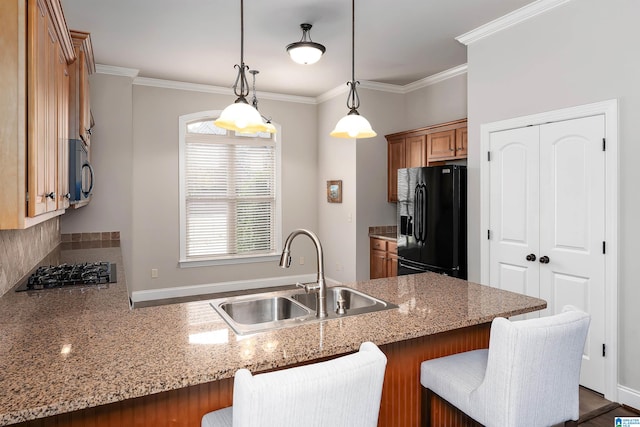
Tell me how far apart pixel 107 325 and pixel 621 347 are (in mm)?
3071

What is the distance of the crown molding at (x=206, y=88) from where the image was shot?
5297 mm

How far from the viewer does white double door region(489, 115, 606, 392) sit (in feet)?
9.27

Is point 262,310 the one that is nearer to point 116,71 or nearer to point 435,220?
point 435,220

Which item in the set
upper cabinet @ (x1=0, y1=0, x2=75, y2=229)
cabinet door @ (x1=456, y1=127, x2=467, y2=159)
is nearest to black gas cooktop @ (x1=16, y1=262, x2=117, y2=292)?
upper cabinet @ (x1=0, y1=0, x2=75, y2=229)

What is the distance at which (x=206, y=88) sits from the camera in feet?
18.4

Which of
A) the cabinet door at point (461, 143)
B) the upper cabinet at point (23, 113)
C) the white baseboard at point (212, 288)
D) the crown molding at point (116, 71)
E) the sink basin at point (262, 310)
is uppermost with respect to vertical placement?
the crown molding at point (116, 71)

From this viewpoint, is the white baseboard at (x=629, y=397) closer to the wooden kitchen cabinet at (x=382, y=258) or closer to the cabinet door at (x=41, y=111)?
the wooden kitchen cabinet at (x=382, y=258)

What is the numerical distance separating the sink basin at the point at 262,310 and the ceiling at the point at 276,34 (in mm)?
2356

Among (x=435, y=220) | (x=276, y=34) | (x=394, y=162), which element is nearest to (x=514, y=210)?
(x=435, y=220)

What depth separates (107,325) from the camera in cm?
165

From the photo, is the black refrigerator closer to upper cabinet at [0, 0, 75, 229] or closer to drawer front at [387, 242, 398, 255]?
drawer front at [387, 242, 398, 255]

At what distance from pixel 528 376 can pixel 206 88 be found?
5262 mm

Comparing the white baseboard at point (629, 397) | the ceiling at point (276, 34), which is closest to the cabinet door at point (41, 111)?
the ceiling at point (276, 34)

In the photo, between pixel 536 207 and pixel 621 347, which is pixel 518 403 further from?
pixel 536 207
